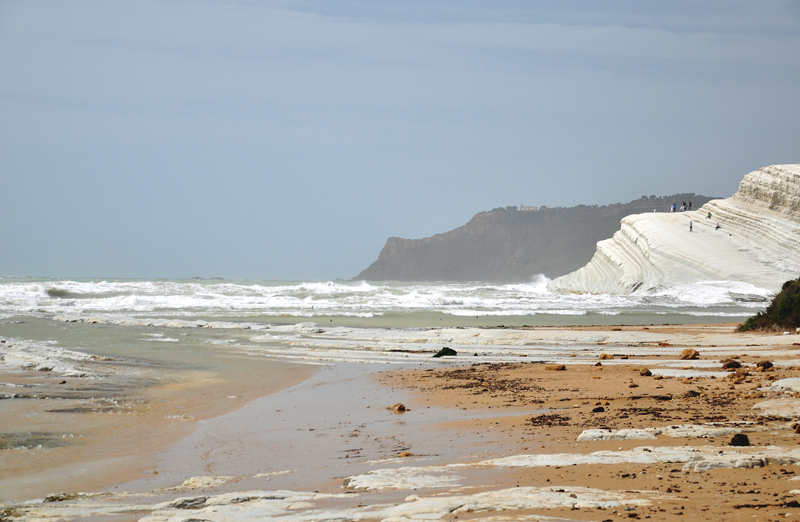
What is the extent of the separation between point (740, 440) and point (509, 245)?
17149cm

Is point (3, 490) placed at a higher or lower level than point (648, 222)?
lower

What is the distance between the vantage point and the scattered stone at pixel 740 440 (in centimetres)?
512

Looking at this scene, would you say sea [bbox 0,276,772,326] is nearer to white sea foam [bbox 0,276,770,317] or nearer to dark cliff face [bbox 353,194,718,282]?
white sea foam [bbox 0,276,770,317]

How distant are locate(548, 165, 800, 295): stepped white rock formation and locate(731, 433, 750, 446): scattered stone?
38.1 m

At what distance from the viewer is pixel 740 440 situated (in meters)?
5.14

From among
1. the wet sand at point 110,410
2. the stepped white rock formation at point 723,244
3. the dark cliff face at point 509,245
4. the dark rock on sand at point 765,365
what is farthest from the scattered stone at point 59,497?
the dark cliff face at point 509,245

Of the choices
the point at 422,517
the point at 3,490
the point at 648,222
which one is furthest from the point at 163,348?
the point at 648,222

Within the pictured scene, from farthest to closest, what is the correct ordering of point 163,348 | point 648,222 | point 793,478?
point 648,222 → point 163,348 → point 793,478

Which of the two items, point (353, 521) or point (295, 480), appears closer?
point (353, 521)

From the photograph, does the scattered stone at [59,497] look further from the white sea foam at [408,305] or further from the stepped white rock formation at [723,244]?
the stepped white rock formation at [723,244]

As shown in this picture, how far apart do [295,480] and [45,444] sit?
3.17 metres

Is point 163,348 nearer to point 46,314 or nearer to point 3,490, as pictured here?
point 3,490

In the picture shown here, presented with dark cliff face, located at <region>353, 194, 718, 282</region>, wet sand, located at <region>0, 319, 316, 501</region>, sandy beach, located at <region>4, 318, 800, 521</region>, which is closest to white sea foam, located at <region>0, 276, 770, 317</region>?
wet sand, located at <region>0, 319, 316, 501</region>

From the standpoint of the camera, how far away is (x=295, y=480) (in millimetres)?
5168
